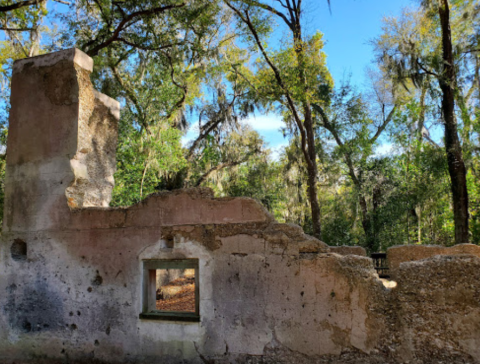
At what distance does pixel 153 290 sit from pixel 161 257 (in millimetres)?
563

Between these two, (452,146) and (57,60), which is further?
(452,146)

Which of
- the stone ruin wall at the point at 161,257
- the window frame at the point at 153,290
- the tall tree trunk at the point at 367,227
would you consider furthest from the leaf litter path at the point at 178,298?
the tall tree trunk at the point at 367,227

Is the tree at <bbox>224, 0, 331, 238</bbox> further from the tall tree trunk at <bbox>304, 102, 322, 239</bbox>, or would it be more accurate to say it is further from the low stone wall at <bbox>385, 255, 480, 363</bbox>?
the low stone wall at <bbox>385, 255, 480, 363</bbox>

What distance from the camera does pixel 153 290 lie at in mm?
5047

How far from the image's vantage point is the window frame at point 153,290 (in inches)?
183

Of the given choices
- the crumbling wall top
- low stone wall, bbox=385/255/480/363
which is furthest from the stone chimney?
low stone wall, bbox=385/255/480/363

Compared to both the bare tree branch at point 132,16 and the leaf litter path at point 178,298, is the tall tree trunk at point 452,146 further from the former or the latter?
the bare tree branch at point 132,16

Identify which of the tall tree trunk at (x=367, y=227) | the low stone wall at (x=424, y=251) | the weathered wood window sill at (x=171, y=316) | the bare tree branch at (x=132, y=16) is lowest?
the weathered wood window sill at (x=171, y=316)

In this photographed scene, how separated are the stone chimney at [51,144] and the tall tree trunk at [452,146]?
9075 mm

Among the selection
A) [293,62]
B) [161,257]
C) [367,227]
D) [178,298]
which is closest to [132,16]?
[293,62]

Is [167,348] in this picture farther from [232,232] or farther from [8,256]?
[8,256]

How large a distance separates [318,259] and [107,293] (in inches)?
113

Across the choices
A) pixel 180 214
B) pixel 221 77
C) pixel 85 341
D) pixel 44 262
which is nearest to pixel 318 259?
pixel 180 214

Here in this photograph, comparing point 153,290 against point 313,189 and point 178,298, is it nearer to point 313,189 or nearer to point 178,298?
point 178,298
